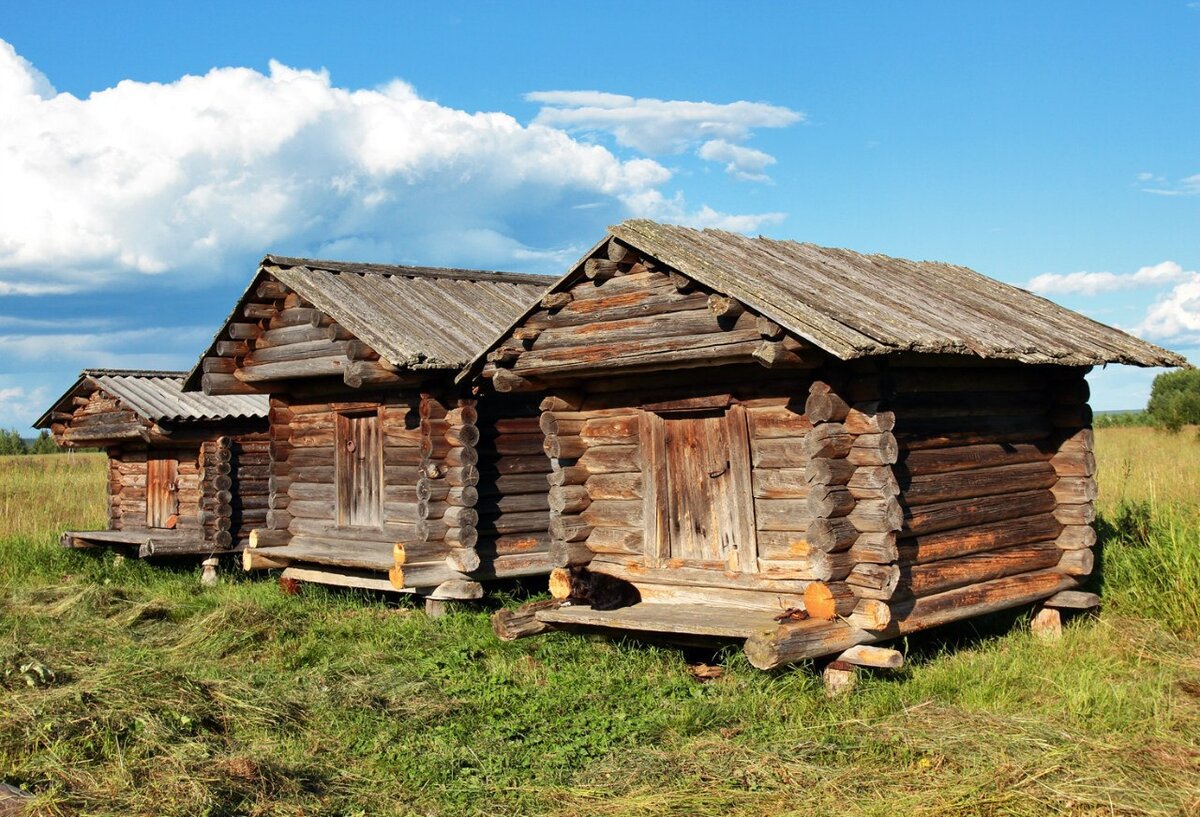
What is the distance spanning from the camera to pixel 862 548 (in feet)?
29.7

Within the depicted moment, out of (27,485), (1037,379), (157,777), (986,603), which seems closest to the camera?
(157,777)

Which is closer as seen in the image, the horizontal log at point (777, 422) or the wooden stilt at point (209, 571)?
the horizontal log at point (777, 422)

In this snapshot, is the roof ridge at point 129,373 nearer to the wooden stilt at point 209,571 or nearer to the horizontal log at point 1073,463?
the wooden stilt at point 209,571

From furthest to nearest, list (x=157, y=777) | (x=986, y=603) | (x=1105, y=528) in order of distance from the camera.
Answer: (x=1105, y=528) < (x=986, y=603) < (x=157, y=777)

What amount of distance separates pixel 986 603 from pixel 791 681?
8.27 ft

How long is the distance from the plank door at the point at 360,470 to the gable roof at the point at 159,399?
386 cm

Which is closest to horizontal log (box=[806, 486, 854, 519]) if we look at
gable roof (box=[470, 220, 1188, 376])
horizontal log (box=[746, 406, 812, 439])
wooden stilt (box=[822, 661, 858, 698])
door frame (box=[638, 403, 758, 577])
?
horizontal log (box=[746, 406, 812, 439])

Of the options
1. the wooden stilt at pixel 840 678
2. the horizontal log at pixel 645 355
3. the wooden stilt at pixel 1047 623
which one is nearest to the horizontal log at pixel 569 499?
the horizontal log at pixel 645 355

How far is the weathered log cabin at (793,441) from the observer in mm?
8969

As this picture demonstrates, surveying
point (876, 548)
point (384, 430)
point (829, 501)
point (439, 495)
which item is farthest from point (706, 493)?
point (384, 430)

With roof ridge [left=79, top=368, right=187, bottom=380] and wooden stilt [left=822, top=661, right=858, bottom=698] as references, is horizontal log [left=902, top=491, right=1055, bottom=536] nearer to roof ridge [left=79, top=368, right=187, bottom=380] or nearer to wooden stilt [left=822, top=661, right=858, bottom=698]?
wooden stilt [left=822, top=661, right=858, bottom=698]

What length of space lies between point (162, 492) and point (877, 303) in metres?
13.8

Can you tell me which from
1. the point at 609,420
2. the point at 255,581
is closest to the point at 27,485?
the point at 255,581

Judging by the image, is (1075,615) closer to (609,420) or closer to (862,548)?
(862,548)
